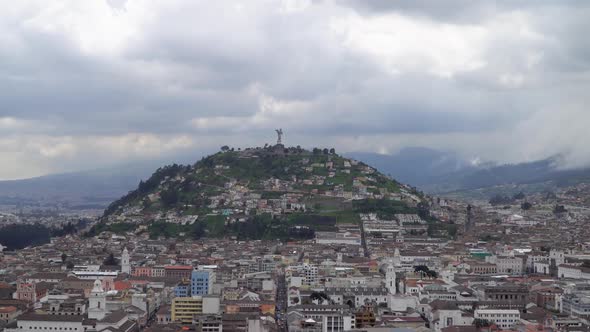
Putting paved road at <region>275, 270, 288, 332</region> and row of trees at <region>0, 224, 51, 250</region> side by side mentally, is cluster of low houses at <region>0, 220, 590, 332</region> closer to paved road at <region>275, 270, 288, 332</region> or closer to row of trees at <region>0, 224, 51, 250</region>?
paved road at <region>275, 270, 288, 332</region>

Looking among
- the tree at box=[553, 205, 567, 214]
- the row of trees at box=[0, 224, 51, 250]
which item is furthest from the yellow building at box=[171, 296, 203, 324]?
the tree at box=[553, 205, 567, 214]

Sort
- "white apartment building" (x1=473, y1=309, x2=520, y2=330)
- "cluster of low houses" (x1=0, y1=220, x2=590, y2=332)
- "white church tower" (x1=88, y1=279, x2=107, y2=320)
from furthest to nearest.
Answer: "white church tower" (x1=88, y1=279, x2=107, y2=320) → "white apartment building" (x1=473, y1=309, x2=520, y2=330) → "cluster of low houses" (x1=0, y1=220, x2=590, y2=332)

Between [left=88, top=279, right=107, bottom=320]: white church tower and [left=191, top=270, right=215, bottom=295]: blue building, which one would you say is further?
[left=191, top=270, right=215, bottom=295]: blue building

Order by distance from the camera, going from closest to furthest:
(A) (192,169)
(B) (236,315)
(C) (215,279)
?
(B) (236,315) < (C) (215,279) < (A) (192,169)

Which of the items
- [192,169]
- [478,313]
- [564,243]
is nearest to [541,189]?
[192,169]

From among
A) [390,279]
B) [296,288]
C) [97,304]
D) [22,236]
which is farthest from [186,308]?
[22,236]

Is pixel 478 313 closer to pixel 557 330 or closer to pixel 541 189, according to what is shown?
pixel 557 330

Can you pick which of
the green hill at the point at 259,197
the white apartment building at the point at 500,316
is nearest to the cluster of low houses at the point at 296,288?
the white apartment building at the point at 500,316
